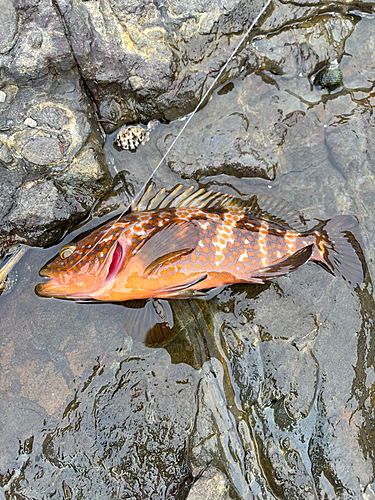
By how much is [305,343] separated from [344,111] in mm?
2695

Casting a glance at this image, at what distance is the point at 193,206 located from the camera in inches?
155

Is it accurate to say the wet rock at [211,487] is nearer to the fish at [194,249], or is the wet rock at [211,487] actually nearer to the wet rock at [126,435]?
the wet rock at [126,435]

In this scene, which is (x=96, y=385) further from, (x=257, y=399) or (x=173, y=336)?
(x=257, y=399)

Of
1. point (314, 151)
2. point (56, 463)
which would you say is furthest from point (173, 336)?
point (314, 151)

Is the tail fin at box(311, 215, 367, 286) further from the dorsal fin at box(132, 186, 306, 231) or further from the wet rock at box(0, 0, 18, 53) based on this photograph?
the wet rock at box(0, 0, 18, 53)

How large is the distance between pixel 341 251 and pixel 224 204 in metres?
1.40

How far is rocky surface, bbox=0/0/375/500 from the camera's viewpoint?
3.47 m

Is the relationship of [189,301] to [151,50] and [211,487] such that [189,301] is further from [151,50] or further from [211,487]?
[151,50]

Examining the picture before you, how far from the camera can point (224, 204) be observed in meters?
3.96

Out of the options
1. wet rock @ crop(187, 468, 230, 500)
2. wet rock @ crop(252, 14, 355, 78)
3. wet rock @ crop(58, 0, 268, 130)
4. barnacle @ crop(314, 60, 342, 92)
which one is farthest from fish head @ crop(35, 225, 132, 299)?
barnacle @ crop(314, 60, 342, 92)

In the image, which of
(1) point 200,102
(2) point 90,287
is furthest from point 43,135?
(1) point 200,102

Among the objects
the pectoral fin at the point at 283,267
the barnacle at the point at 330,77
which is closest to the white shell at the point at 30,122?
→ the pectoral fin at the point at 283,267

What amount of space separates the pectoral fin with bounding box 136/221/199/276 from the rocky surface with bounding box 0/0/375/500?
667 millimetres

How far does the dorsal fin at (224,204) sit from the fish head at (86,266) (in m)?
0.57
